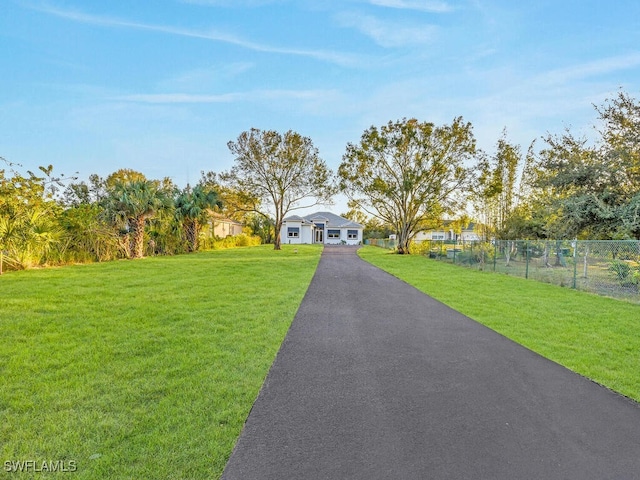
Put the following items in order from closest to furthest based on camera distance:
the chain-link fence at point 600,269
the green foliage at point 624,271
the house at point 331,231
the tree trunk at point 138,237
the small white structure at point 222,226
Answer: the chain-link fence at point 600,269 → the green foliage at point 624,271 → the tree trunk at point 138,237 → the small white structure at point 222,226 → the house at point 331,231

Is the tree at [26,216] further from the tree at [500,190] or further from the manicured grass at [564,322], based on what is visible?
the tree at [500,190]

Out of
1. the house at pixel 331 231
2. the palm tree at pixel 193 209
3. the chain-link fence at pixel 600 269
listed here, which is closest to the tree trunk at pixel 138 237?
the palm tree at pixel 193 209

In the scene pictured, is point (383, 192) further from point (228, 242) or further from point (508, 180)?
point (228, 242)

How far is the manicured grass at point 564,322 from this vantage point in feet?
13.5

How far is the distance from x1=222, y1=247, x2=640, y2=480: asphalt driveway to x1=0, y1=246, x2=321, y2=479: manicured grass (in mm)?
353

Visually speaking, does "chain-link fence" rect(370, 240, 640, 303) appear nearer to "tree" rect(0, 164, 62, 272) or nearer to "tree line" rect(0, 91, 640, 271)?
"tree line" rect(0, 91, 640, 271)

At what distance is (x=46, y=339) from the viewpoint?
180 inches

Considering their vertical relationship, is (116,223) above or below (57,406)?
above

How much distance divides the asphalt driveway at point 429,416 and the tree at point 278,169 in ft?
87.8

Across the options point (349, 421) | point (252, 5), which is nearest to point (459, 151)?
point (252, 5)

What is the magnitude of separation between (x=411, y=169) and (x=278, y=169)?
12280mm

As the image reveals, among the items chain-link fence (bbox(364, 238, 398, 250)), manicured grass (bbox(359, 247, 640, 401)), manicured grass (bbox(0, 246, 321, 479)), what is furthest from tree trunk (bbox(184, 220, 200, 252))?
chain-link fence (bbox(364, 238, 398, 250))

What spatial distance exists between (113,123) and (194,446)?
18.9 metres

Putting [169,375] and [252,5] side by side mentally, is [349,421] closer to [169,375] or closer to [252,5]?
[169,375]
